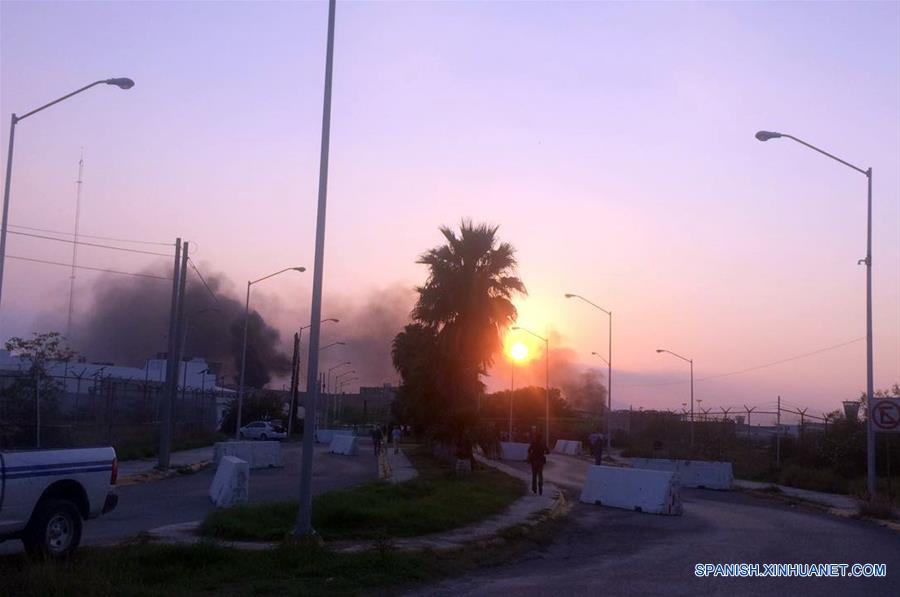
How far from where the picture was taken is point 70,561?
1202 centimetres

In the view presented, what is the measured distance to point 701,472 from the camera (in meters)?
37.0

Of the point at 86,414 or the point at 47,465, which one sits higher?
the point at 47,465

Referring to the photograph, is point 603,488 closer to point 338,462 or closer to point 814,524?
point 814,524

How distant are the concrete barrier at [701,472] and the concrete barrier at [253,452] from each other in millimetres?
14736

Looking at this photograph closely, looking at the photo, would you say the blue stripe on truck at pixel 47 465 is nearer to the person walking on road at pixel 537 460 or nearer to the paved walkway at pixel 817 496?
the person walking on road at pixel 537 460

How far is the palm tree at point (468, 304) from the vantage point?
37.5 meters

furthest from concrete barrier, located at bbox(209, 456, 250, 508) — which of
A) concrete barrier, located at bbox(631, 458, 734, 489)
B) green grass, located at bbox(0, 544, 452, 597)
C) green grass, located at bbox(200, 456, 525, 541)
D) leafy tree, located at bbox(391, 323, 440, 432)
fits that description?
concrete barrier, located at bbox(631, 458, 734, 489)

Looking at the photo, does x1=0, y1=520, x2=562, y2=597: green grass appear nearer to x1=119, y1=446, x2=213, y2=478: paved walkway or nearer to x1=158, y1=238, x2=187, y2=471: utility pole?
x1=119, y1=446, x2=213, y2=478: paved walkway

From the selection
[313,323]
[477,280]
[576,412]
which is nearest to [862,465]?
[477,280]

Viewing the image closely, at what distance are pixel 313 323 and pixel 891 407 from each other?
1555 centimetres

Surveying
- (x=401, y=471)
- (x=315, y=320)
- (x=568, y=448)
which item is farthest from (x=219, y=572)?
(x=568, y=448)

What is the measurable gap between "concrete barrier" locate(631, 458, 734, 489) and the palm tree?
25.0 ft

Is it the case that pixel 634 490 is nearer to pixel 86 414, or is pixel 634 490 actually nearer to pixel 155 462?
pixel 155 462

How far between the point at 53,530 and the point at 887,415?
19352 millimetres
